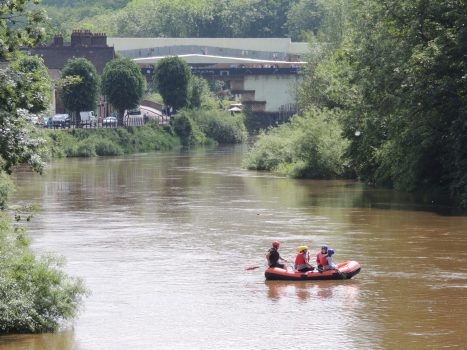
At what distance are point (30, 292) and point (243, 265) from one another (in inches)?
469

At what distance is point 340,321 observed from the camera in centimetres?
2933

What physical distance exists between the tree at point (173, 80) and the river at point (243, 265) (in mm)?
58952

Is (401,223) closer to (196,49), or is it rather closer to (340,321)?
(340,321)

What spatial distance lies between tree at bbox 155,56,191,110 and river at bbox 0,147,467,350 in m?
59.0

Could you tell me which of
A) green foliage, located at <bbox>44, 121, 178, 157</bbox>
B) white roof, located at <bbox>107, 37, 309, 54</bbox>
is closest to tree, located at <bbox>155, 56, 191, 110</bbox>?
green foliage, located at <bbox>44, 121, 178, 157</bbox>

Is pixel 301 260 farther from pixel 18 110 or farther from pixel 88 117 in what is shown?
pixel 88 117

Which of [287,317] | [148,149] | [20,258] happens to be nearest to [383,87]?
[287,317]

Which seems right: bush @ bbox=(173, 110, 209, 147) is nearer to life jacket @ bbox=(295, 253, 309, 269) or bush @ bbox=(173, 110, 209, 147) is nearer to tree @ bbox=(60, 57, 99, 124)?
tree @ bbox=(60, 57, 99, 124)

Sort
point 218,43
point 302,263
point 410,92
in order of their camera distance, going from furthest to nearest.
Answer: point 218,43, point 410,92, point 302,263

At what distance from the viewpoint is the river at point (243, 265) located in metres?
27.9

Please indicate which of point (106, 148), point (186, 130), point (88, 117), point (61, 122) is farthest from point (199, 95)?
point (106, 148)

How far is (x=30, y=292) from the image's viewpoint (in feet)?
86.9

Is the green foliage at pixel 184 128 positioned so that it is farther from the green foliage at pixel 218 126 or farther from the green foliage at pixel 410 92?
the green foliage at pixel 410 92

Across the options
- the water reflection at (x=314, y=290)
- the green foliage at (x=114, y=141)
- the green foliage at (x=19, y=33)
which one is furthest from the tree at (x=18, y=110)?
the green foliage at (x=114, y=141)
